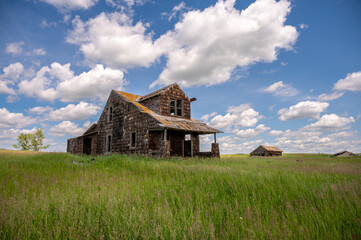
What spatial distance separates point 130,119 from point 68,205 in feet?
52.8

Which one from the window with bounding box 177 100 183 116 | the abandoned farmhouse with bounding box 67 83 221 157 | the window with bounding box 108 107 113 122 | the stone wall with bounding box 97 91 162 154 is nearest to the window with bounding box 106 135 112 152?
the abandoned farmhouse with bounding box 67 83 221 157

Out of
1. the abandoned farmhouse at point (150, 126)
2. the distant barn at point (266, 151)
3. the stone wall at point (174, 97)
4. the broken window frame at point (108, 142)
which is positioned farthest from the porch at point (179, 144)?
the distant barn at point (266, 151)

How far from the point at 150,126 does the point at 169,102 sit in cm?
437

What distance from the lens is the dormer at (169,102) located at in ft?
64.8

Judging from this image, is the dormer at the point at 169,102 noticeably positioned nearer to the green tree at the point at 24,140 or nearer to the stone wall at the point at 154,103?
the stone wall at the point at 154,103

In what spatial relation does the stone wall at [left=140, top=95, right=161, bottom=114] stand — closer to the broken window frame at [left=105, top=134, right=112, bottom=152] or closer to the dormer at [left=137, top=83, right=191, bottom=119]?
the dormer at [left=137, top=83, right=191, bottom=119]

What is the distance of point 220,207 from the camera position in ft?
12.2

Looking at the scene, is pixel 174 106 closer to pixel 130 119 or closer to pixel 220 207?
pixel 130 119

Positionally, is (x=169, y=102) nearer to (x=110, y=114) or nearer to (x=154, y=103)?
(x=154, y=103)

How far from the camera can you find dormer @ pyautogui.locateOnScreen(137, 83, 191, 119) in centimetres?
1975

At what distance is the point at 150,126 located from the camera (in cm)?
1678

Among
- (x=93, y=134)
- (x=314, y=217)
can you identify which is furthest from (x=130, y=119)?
(x=314, y=217)

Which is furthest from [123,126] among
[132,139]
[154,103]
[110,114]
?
[154,103]

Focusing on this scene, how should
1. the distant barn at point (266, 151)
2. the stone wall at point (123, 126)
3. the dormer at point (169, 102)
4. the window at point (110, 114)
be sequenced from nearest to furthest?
the stone wall at point (123, 126) → the dormer at point (169, 102) → the window at point (110, 114) → the distant barn at point (266, 151)
